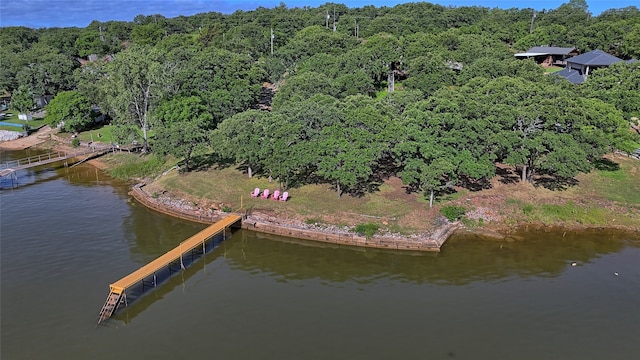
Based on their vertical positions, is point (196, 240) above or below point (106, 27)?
below

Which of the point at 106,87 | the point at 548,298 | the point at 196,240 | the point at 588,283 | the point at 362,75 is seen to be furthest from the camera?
the point at 362,75

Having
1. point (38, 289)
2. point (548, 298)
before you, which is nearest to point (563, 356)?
point (548, 298)

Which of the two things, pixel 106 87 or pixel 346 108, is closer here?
pixel 346 108

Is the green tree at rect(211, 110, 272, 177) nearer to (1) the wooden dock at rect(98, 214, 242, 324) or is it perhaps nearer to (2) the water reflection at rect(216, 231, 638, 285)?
(1) the wooden dock at rect(98, 214, 242, 324)

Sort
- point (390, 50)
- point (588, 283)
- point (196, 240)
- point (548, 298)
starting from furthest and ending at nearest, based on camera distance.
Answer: point (390, 50)
point (196, 240)
point (588, 283)
point (548, 298)

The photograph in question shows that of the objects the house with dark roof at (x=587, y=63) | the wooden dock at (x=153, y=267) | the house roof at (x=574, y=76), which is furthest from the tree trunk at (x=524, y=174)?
the house with dark roof at (x=587, y=63)

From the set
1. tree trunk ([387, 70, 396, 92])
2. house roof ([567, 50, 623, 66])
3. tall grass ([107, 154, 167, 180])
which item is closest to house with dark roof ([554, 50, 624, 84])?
house roof ([567, 50, 623, 66])

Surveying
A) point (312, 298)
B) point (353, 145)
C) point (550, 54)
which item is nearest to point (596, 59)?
point (550, 54)

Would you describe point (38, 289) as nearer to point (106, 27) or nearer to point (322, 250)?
point (322, 250)
